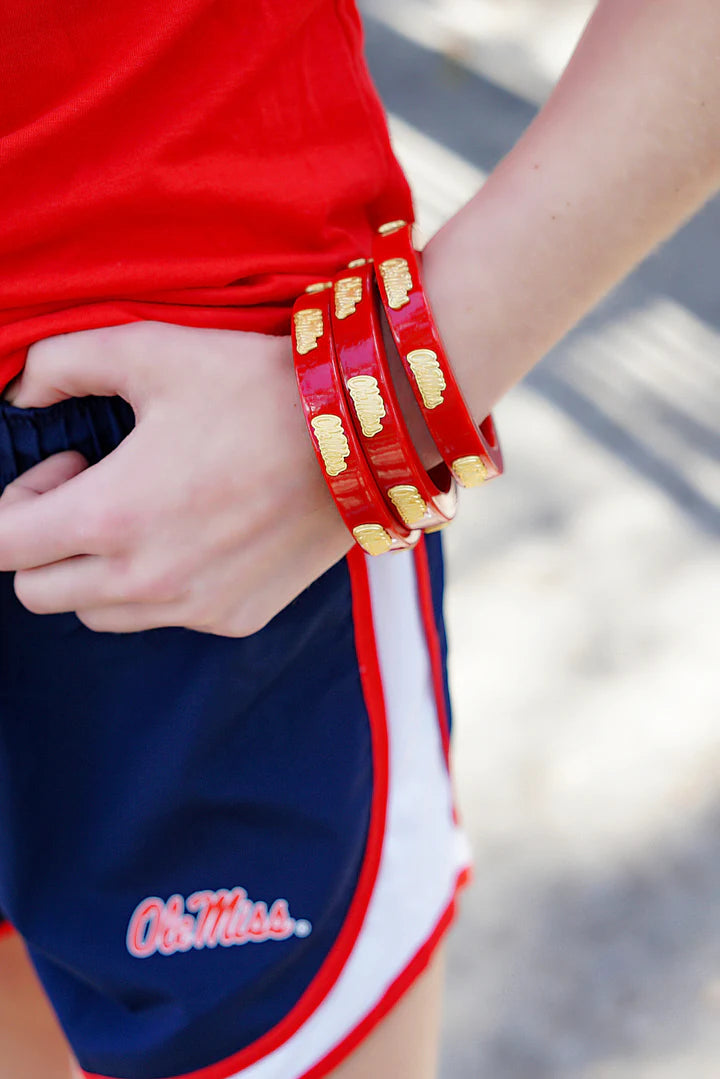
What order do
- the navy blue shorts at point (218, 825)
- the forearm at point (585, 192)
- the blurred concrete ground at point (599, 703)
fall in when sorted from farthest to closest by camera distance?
the blurred concrete ground at point (599, 703), the navy blue shorts at point (218, 825), the forearm at point (585, 192)

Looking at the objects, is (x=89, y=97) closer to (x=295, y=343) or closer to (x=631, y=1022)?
(x=295, y=343)

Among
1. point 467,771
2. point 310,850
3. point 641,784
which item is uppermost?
point 310,850

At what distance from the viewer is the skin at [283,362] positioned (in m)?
0.54

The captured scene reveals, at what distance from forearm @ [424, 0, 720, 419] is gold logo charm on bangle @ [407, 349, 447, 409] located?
0.02 m

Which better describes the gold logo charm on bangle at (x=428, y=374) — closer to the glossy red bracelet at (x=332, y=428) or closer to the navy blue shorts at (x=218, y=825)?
the glossy red bracelet at (x=332, y=428)

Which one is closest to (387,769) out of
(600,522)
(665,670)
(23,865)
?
(23,865)

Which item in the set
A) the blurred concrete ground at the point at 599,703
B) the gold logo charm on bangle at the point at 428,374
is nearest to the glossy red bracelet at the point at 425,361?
the gold logo charm on bangle at the point at 428,374

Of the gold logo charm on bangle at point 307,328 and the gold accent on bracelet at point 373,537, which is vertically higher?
the gold logo charm on bangle at point 307,328

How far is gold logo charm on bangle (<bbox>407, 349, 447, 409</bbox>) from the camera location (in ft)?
1.85

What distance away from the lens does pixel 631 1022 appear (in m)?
1.38

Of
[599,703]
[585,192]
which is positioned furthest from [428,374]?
[599,703]

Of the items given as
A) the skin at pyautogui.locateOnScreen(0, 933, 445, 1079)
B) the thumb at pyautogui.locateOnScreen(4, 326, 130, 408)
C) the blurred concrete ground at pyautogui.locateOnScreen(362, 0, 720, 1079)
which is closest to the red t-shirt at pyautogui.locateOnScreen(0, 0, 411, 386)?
the thumb at pyautogui.locateOnScreen(4, 326, 130, 408)

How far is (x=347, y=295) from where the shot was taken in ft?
1.94

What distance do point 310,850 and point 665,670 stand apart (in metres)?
1.20
